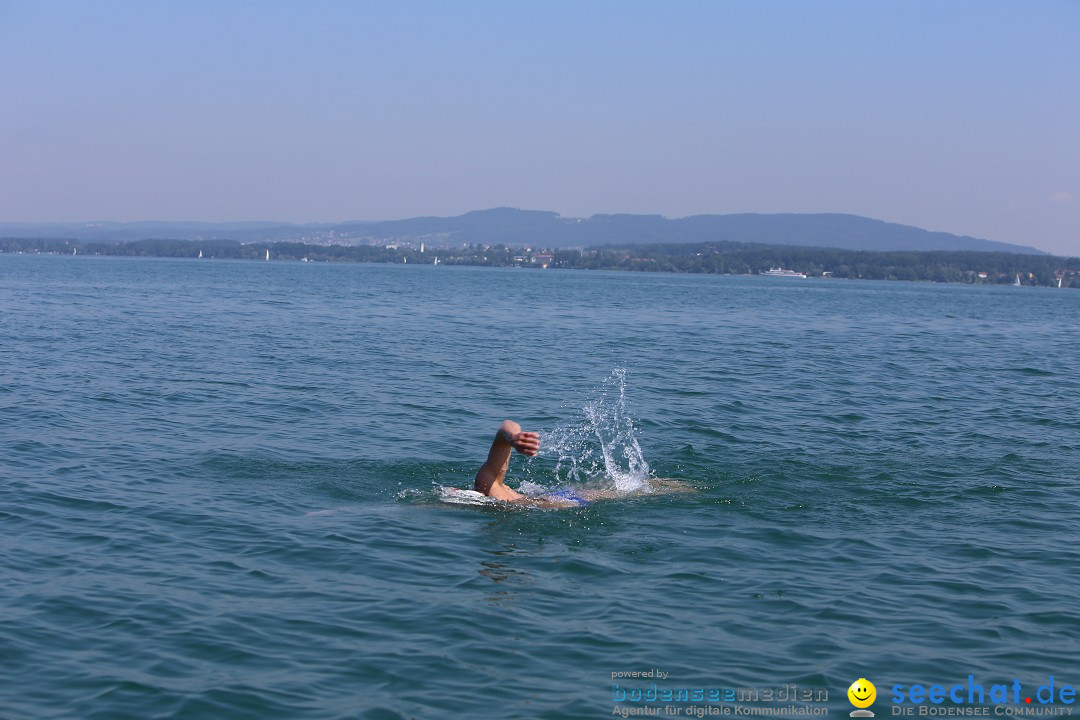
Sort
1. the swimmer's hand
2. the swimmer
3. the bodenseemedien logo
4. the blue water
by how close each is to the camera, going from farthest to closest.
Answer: the swimmer < the swimmer's hand < the blue water < the bodenseemedien logo

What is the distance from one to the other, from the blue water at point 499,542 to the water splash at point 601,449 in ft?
0.37

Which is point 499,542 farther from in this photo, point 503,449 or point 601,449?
point 601,449

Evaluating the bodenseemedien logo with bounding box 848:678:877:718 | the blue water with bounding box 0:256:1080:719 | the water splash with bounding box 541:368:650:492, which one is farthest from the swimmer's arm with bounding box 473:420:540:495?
the bodenseemedien logo with bounding box 848:678:877:718

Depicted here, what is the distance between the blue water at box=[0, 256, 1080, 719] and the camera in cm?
880

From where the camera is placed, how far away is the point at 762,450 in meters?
18.6

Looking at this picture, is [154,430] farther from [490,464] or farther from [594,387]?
[594,387]

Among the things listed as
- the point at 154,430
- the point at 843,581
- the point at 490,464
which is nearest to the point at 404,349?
the point at 154,430

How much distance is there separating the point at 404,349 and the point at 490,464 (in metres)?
23.1

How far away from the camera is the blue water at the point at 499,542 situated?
8805 millimetres

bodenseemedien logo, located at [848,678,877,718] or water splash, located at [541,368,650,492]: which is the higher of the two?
water splash, located at [541,368,650,492]

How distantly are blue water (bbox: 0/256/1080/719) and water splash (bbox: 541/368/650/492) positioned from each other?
112mm

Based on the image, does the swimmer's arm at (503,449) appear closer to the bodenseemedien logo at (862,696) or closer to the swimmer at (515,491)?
the swimmer at (515,491)

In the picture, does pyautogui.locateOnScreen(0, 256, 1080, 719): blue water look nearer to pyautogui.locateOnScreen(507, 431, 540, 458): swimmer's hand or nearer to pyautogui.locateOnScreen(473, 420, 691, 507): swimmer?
pyautogui.locateOnScreen(473, 420, 691, 507): swimmer

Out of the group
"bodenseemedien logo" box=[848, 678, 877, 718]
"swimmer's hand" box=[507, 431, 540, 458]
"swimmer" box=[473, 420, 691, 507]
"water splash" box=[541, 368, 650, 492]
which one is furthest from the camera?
"water splash" box=[541, 368, 650, 492]
